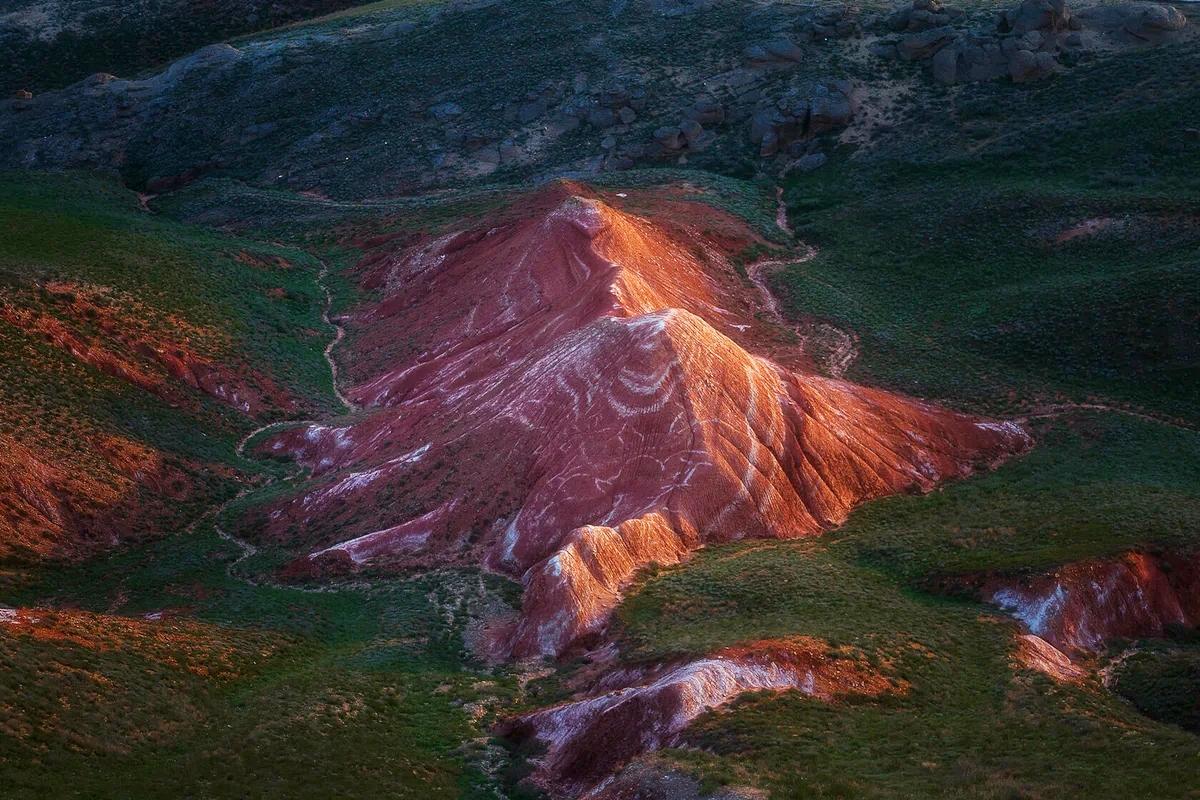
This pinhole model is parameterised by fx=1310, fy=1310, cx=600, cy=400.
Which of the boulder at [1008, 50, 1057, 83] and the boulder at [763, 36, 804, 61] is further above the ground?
the boulder at [763, 36, 804, 61]

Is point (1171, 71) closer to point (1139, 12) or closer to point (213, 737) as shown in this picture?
point (1139, 12)

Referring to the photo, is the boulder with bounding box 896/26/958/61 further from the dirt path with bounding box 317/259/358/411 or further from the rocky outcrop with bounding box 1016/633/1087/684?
the rocky outcrop with bounding box 1016/633/1087/684

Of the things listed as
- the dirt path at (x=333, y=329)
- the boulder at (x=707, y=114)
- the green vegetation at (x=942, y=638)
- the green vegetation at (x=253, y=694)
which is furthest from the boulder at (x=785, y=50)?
the green vegetation at (x=253, y=694)

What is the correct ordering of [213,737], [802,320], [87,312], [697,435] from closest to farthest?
[213,737] → [697,435] → [87,312] → [802,320]

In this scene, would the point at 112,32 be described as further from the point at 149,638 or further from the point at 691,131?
the point at 149,638

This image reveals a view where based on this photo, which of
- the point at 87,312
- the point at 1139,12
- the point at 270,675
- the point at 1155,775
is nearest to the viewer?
the point at 1155,775

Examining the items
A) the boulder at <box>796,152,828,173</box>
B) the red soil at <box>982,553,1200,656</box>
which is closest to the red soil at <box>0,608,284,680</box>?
the red soil at <box>982,553,1200,656</box>

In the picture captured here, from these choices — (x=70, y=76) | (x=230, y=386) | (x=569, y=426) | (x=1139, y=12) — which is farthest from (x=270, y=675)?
(x=70, y=76)
